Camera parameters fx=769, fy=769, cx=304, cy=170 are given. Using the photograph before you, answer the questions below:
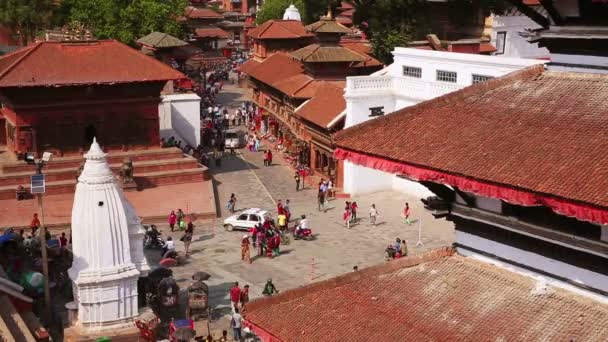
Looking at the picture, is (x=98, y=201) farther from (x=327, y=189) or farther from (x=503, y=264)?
(x=327, y=189)

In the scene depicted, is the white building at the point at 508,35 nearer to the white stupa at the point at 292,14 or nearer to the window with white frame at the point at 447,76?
the window with white frame at the point at 447,76

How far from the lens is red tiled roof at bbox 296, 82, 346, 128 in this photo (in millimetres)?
36250

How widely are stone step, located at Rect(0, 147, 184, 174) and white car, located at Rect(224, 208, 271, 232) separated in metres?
7.79

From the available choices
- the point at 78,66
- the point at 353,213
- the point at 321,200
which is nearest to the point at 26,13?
the point at 78,66

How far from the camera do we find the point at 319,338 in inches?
315

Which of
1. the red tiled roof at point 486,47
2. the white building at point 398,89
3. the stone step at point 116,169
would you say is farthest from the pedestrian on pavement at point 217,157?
the red tiled roof at point 486,47

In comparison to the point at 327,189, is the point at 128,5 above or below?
above

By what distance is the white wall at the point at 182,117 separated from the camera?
42125 millimetres

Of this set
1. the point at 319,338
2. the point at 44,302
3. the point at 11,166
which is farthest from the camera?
the point at 11,166

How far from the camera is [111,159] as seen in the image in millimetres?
34750

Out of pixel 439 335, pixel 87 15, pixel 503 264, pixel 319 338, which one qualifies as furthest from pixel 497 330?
pixel 87 15

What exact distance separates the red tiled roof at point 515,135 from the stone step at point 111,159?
89.0 ft

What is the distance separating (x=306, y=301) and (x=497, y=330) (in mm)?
2222

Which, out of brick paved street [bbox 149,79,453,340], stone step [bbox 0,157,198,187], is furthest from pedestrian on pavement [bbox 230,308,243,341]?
stone step [bbox 0,157,198,187]
